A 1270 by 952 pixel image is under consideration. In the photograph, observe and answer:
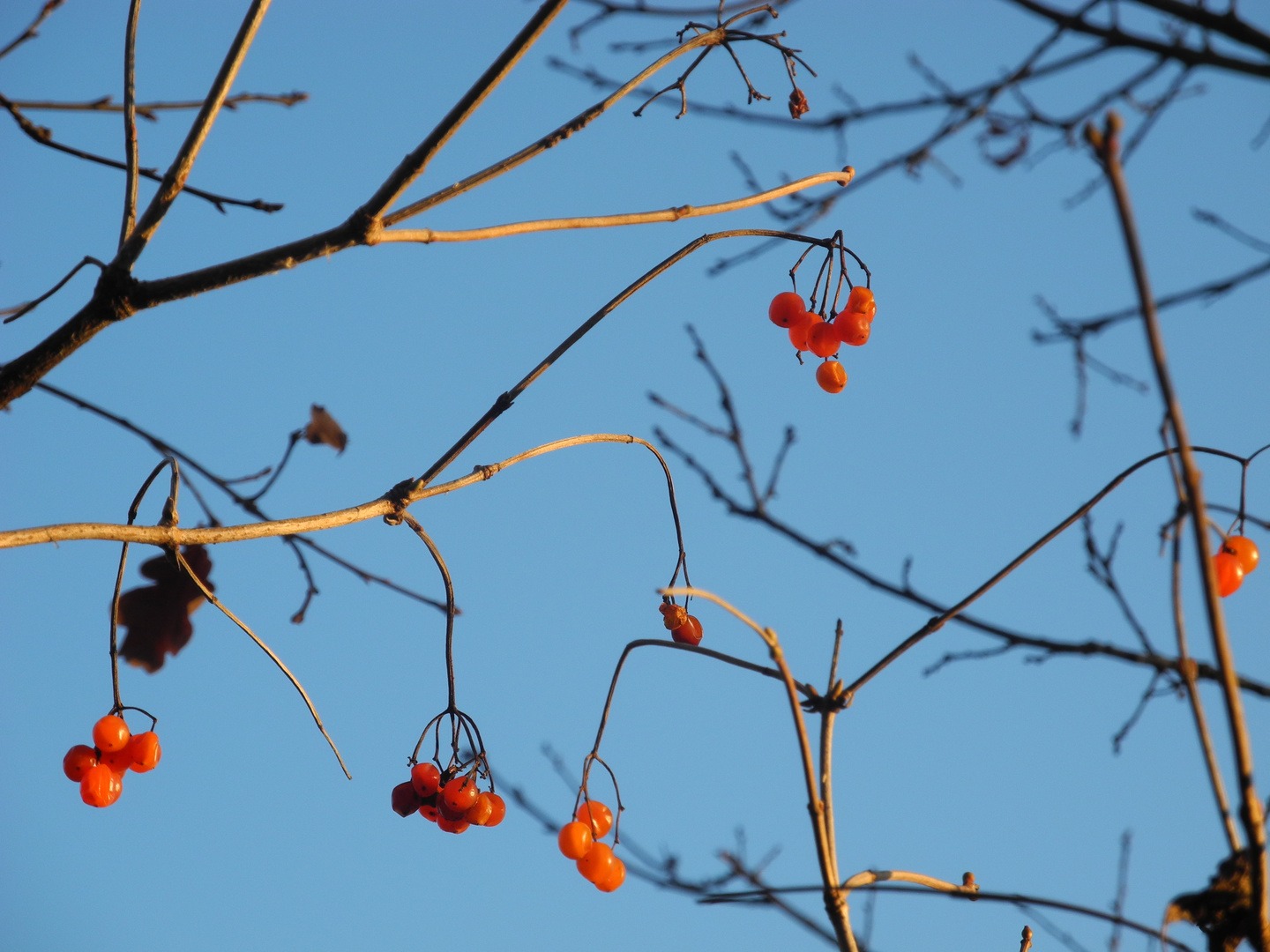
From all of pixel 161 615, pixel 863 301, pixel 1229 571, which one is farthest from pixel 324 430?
pixel 1229 571

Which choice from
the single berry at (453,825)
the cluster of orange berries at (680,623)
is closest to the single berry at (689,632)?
the cluster of orange berries at (680,623)

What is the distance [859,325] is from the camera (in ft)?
5.97

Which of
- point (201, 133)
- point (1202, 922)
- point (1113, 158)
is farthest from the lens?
point (201, 133)

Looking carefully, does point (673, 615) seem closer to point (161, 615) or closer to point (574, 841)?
point (574, 841)

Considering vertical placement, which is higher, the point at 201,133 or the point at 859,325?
the point at 859,325

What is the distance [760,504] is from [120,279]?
1333 millimetres

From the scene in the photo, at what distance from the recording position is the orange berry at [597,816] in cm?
135

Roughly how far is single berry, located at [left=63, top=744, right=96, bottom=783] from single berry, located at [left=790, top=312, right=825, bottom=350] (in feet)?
4.83


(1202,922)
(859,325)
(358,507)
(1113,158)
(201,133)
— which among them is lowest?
(1202,922)

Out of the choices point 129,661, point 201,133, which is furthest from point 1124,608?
point 129,661

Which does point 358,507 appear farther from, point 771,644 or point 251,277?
point 771,644

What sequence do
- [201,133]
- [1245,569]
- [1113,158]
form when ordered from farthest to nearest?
[1245,569] < [201,133] < [1113,158]

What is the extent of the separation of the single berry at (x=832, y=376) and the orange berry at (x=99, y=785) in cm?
148

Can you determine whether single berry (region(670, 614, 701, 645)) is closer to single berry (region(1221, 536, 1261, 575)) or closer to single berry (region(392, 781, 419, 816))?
single berry (region(392, 781, 419, 816))
